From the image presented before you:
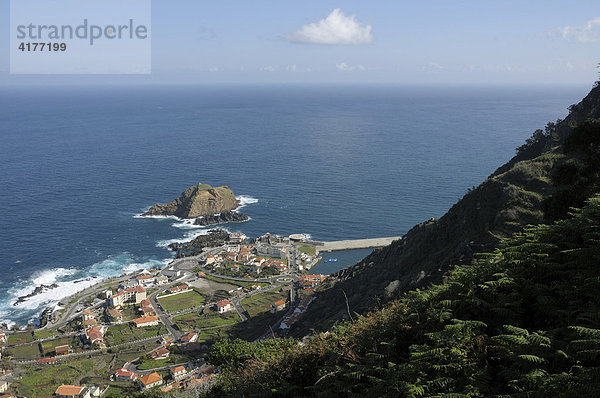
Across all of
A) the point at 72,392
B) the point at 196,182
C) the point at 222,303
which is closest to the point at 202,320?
the point at 222,303

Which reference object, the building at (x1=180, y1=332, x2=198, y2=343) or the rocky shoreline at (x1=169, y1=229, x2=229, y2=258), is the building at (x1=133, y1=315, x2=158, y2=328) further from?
the rocky shoreline at (x1=169, y1=229, x2=229, y2=258)

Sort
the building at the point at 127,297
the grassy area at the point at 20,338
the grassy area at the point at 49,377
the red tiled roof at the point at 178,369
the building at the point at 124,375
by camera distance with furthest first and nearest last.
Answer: the building at the point at 127,297
the grassy area at the point at 20,338
the building at the point at 124,375
the red tiled roof at the point at 178,369
the grassy area at the point at 49,377

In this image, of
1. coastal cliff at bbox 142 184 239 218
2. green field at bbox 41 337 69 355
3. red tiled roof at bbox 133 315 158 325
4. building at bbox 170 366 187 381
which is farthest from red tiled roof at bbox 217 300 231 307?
coastal cliff at bbox 142 184 239 218

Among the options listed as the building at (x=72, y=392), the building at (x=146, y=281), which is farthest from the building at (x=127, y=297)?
the building at (x=72, y=392)

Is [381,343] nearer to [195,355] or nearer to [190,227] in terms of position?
[195,355]

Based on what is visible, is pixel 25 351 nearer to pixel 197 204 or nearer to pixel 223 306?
pixel 223 306

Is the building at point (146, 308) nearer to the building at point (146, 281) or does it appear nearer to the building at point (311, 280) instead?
the building at point (146, 281)

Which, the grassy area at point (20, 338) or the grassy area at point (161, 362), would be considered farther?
the grassy area at point (20, 338)
